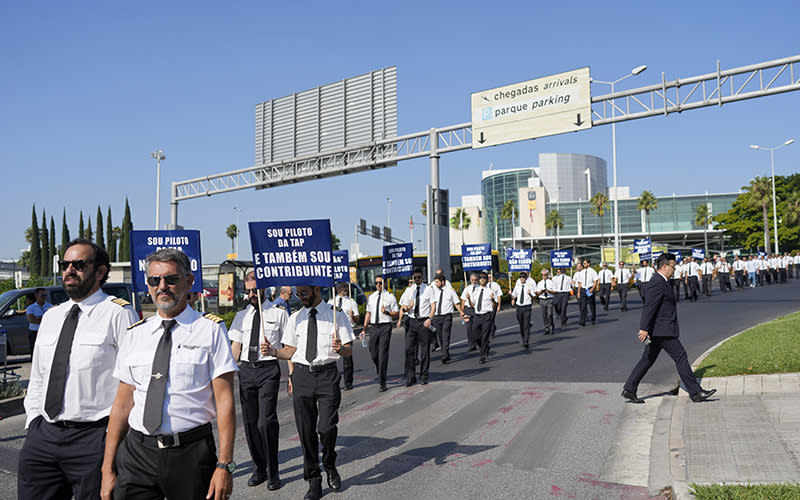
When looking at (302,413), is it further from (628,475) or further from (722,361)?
(722,361)

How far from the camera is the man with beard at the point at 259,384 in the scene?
5.95 metres

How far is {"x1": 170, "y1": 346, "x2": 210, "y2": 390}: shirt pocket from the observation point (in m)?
3.14

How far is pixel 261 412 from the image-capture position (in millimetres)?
6082

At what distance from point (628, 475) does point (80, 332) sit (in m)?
4.71

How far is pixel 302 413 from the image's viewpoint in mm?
5777

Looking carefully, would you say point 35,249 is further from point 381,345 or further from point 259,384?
point 259,384

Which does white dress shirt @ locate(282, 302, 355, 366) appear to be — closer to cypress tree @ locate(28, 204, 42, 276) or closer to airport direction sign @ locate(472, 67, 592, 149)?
airport direction sign @ locate(472, 67, 592, 149)

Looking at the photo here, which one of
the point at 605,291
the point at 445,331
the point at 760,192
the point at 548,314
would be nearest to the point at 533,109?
the point at 548,314

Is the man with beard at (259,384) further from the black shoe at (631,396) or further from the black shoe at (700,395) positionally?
the black shoe at (700,395)

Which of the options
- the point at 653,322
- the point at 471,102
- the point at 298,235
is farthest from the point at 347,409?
the point at 471,102

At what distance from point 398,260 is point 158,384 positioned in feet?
47.6

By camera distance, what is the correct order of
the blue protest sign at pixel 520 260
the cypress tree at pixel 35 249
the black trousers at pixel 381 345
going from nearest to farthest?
the black trousers at pixel 381 345, the blue protest sign at pixel 520 260, the cypress tree at pixel 35 249

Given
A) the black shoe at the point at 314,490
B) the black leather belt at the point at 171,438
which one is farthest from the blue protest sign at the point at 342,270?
the black leather belt at the point at 171,438

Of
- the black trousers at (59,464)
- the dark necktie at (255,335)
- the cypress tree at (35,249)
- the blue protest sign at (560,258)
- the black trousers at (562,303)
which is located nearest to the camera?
the black trousers at (59,464)
